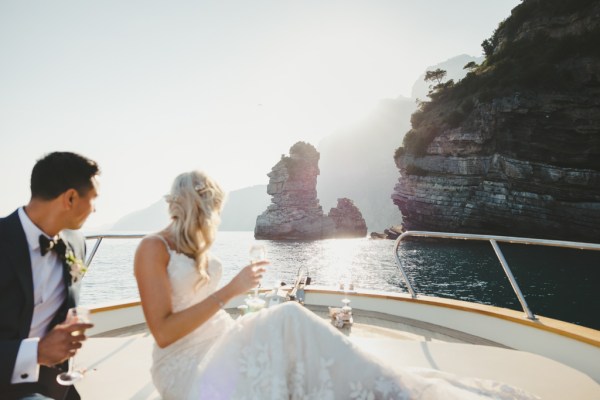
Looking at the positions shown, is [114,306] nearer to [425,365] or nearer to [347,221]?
[425,365]

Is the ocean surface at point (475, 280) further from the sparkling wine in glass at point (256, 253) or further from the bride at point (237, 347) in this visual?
the sparkling wine in glass at point (256, 253)

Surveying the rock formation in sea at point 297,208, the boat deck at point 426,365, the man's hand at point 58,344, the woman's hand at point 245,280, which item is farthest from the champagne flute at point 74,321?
the rock formation in sea at point 297,208

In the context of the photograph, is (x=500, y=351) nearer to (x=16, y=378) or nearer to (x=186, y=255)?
(x=186, y=255)

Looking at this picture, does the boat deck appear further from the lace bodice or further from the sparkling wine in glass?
the sparkling wine in glass

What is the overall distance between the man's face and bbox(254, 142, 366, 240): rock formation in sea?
75.7 meters

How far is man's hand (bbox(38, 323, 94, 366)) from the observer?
4.28 feet

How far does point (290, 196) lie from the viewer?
80.9m

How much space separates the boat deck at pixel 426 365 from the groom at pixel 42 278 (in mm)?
634

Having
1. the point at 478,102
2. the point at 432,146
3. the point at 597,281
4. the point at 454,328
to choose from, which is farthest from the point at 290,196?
the point at 454,328

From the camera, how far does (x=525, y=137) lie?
3425 centimetres

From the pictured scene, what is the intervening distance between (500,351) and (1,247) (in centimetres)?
363

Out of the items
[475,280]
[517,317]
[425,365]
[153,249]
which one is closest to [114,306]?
[153,249]

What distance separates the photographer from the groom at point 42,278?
130 centimetres

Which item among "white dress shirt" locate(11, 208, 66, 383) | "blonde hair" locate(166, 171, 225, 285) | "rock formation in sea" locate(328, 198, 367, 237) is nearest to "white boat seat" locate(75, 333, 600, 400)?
"white dress shirt" locate(11, 208, 66, 383)
